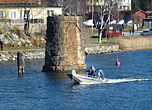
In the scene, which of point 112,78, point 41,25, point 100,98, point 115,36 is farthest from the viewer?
point 115,36

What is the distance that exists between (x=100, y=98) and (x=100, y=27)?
51391 mm

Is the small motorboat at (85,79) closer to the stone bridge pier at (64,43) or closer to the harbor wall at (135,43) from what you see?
the stone bridge pier at (64,43)

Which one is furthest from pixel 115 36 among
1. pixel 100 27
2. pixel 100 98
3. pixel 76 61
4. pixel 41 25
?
pixel 100 98

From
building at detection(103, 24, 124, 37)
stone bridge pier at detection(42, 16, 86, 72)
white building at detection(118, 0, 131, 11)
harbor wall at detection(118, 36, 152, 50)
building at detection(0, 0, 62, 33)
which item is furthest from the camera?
white building at detection(118, 0, 131, 11)

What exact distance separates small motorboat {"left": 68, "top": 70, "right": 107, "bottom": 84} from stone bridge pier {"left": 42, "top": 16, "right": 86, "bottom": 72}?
7.38 meters

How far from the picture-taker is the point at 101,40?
108m

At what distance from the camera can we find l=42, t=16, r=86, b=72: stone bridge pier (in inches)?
2840

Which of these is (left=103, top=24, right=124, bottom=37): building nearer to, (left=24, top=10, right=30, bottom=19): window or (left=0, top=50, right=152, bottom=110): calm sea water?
(left=24, top=10, right=30, bottom=19): window

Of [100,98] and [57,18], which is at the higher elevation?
[57,18]

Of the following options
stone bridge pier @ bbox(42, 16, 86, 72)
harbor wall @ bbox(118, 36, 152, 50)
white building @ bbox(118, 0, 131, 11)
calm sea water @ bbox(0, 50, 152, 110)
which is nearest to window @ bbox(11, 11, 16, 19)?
harbor wall @ bbox(118, 36, 152, 50)

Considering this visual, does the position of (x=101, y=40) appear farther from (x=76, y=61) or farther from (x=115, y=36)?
(x=76, y=61)

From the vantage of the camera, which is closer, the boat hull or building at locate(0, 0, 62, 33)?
the boat hull

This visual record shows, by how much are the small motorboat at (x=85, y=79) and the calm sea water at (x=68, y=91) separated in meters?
0.64

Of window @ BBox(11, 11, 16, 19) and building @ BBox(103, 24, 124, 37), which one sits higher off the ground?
window @ BBox(11, 11, 16, 19)
